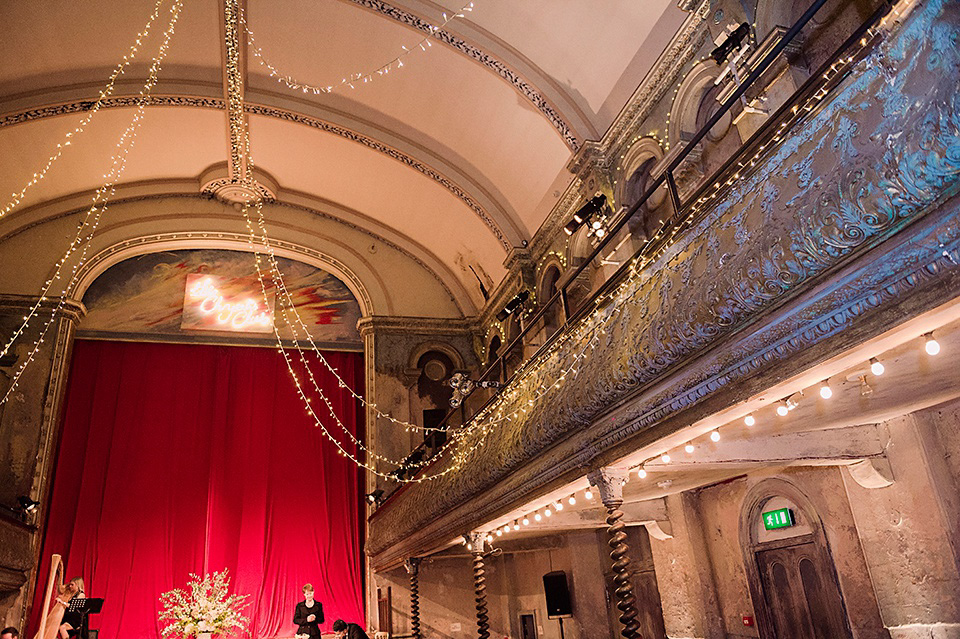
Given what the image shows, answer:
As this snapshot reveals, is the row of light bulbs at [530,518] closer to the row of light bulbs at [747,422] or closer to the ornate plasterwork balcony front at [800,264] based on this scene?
the row of light bulbs at [747,422]

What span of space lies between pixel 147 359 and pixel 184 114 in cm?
459

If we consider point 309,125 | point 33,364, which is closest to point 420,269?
point 309,125

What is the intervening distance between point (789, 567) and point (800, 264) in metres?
5.96

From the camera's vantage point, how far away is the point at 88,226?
41.5ft

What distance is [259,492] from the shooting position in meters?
12.3

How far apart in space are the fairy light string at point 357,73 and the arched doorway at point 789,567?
707 centimetres

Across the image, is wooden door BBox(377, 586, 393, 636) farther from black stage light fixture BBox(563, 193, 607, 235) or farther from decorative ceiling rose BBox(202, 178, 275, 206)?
decorative ceiling rose BBox(202, 178, 275, 206)

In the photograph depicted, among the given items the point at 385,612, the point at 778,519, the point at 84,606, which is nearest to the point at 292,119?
the point at 84,606

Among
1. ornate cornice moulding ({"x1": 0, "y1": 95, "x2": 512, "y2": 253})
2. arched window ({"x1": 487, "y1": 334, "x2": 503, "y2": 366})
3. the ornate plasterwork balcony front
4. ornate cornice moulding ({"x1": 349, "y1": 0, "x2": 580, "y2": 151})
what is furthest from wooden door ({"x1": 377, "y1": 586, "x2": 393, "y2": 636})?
ornate cornice moulding ({"x1": 349, "y1": 0, "x2": 580, "y2": 151})

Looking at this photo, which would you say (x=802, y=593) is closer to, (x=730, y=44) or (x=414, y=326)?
(x=730, y=44)

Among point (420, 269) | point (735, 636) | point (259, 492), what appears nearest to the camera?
point (735, 636)

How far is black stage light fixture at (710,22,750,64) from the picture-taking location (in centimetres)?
660

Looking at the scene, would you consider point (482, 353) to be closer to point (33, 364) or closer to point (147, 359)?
point (147, 359)

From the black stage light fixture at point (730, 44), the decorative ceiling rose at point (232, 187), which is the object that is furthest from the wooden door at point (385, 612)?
the black stage light fixture at point (730, 44)
